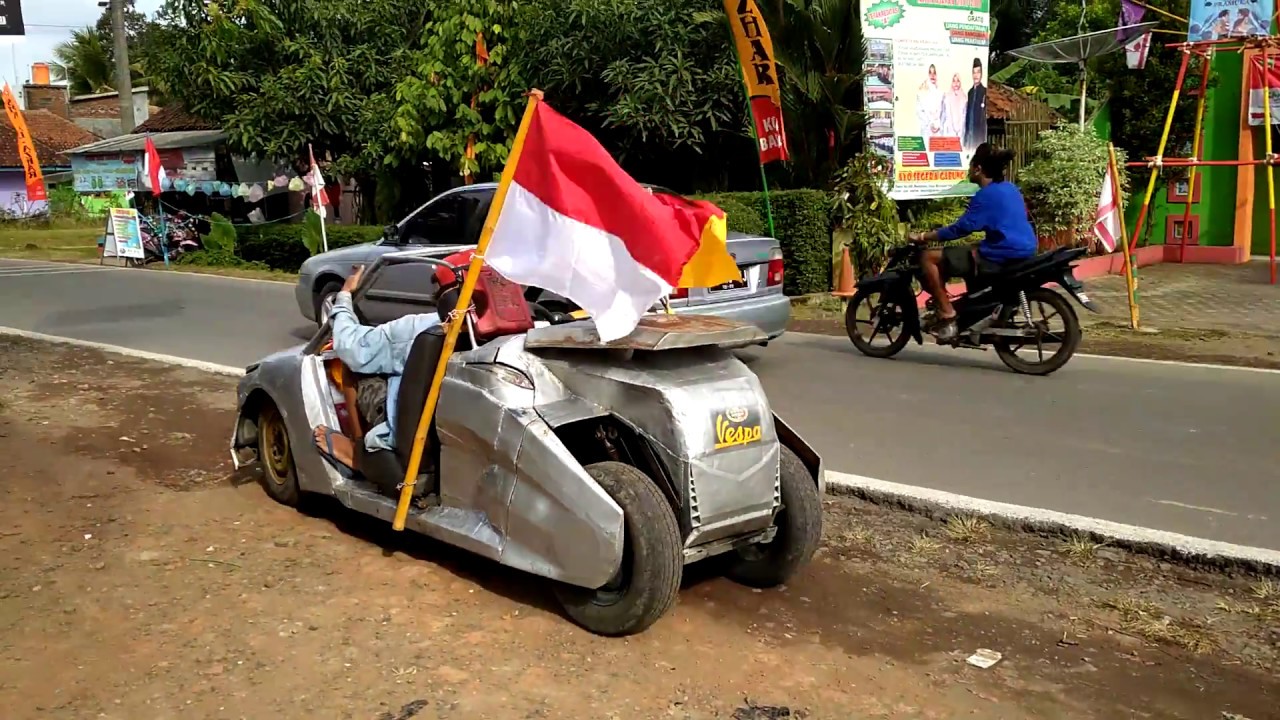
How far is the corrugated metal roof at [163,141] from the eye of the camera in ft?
94.9

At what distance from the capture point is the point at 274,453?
594 centimetres

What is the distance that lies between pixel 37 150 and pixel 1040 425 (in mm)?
48353

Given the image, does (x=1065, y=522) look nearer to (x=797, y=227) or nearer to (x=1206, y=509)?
(x=1206, y=509)

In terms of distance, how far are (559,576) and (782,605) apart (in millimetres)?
1015

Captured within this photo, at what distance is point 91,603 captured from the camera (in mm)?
4520

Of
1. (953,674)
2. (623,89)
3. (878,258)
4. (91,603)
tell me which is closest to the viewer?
(953,674)

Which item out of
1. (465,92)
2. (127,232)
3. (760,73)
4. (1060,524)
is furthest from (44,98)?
(1060,524)

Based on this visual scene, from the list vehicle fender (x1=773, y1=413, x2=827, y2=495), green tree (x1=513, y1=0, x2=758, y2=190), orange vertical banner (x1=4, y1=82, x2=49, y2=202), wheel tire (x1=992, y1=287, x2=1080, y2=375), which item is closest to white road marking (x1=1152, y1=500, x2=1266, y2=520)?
vehicle fender (x1=773, y1=413, x2=827, y2=495)

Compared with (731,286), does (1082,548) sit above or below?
below

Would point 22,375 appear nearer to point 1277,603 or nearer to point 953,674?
point 953,674

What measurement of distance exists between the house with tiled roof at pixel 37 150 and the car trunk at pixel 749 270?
1557 inches

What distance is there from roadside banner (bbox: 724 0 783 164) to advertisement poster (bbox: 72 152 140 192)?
21272mm

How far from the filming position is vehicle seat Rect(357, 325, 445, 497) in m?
4.75

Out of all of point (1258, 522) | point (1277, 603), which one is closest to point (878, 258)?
point (1258, 522)
